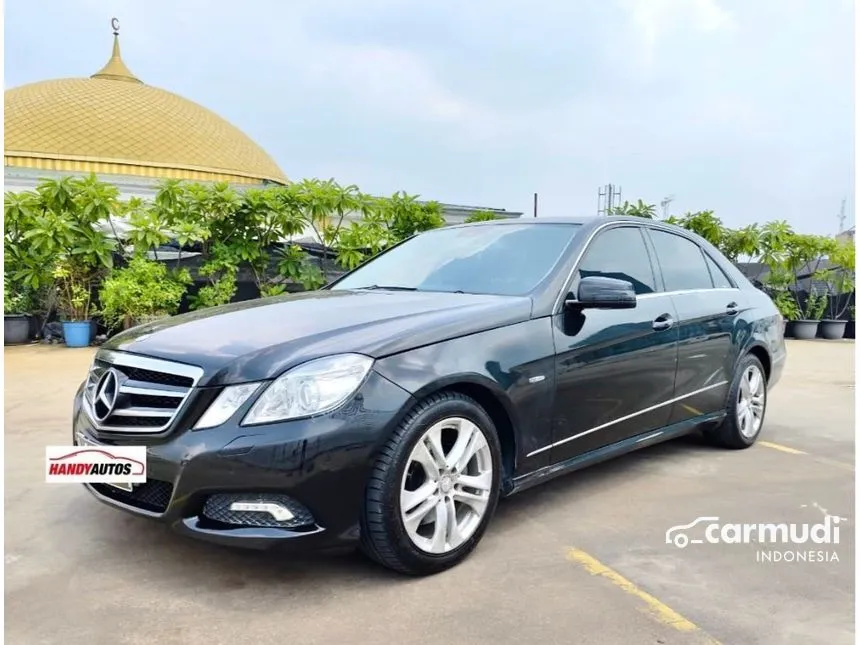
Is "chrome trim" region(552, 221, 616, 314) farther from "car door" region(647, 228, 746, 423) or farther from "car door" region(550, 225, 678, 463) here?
"car door" region(647, 228, 746, 423)

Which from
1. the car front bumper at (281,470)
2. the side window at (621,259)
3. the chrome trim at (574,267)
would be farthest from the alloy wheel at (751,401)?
the car front bumper at (281,470)

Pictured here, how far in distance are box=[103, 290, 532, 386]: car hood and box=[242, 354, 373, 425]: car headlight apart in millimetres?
41

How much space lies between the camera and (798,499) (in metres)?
3.59

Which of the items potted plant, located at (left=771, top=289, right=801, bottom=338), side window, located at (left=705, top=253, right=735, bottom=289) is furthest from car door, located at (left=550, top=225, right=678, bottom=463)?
potted plant, located at (left=771, top=289, right=801, bottom=338)

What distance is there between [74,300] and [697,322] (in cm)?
888

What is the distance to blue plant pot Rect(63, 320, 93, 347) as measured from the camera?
9812mm

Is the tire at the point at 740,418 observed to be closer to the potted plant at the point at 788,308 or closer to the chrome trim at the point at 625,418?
the chrome trim at the point at 625,418

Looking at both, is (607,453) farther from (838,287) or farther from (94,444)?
(838,287)

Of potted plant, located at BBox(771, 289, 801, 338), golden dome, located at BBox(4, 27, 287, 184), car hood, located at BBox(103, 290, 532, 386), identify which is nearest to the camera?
car hood, located at BBox(103, 290, 532, 386)

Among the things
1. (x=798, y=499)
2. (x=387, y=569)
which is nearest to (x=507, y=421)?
(x=387, y=569)

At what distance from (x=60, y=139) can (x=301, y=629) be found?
38.3 meters

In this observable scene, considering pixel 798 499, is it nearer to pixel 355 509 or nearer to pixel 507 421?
pixel 507 421

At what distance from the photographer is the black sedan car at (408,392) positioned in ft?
7.79

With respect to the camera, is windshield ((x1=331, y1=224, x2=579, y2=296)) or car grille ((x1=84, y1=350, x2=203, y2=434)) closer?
car grille ((x1=84, y1=350, x2=203, y2=434))
